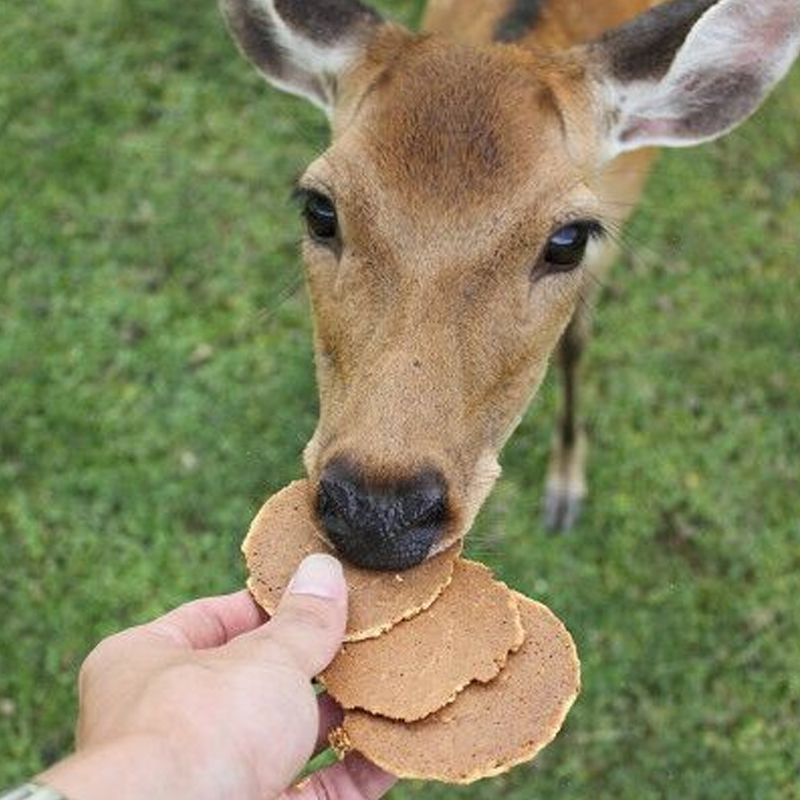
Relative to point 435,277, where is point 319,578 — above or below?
below

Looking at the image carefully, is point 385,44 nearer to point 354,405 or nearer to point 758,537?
point 354,405

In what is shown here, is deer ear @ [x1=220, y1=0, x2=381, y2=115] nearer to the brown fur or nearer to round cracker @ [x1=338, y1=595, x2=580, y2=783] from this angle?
the brown fur

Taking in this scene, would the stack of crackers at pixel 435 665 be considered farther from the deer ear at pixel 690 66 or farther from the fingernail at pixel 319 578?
the deer ear at pixel 690 66

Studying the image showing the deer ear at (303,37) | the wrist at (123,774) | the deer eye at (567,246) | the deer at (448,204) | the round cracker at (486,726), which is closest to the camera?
the wrist at (123,774)

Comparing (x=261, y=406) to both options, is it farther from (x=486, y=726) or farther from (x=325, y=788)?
(x=486, y=726)

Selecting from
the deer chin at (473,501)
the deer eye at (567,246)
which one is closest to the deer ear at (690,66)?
the deer eye at (567,246)

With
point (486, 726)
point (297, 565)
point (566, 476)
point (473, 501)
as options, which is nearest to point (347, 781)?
point (486, 726)

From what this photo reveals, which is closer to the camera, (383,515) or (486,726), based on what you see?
(383,515)
